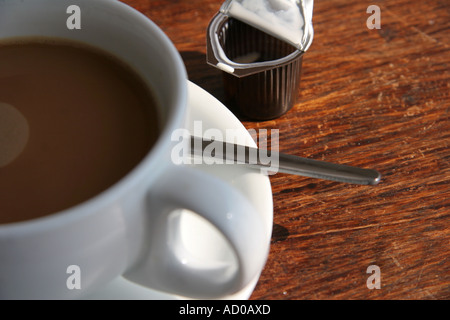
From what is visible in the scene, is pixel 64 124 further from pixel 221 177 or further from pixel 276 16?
pixel 276 16

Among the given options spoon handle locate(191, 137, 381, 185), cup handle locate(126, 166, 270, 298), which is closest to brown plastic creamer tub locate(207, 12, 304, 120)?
spoon handle locate(191, 137, 381, 185)

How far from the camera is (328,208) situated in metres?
0.80

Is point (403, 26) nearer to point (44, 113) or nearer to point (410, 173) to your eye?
point (410, 173)

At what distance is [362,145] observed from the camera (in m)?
0.86

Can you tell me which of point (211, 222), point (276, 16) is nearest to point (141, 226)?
point (211, 222)

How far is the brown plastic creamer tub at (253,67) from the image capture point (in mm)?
851

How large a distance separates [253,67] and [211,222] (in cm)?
38

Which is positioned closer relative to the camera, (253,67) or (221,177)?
(221,177)

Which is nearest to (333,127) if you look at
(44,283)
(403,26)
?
(403,26)

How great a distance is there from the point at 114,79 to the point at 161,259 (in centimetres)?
22

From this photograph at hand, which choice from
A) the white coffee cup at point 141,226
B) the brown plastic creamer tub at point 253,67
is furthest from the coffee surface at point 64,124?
the brown plastic creamer tub at point 253,67

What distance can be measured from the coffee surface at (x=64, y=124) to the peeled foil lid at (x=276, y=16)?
25 cm

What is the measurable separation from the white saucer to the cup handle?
0.02m

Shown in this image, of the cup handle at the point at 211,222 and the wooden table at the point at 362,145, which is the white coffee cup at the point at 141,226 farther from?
the wooden table at the point at 362,145
